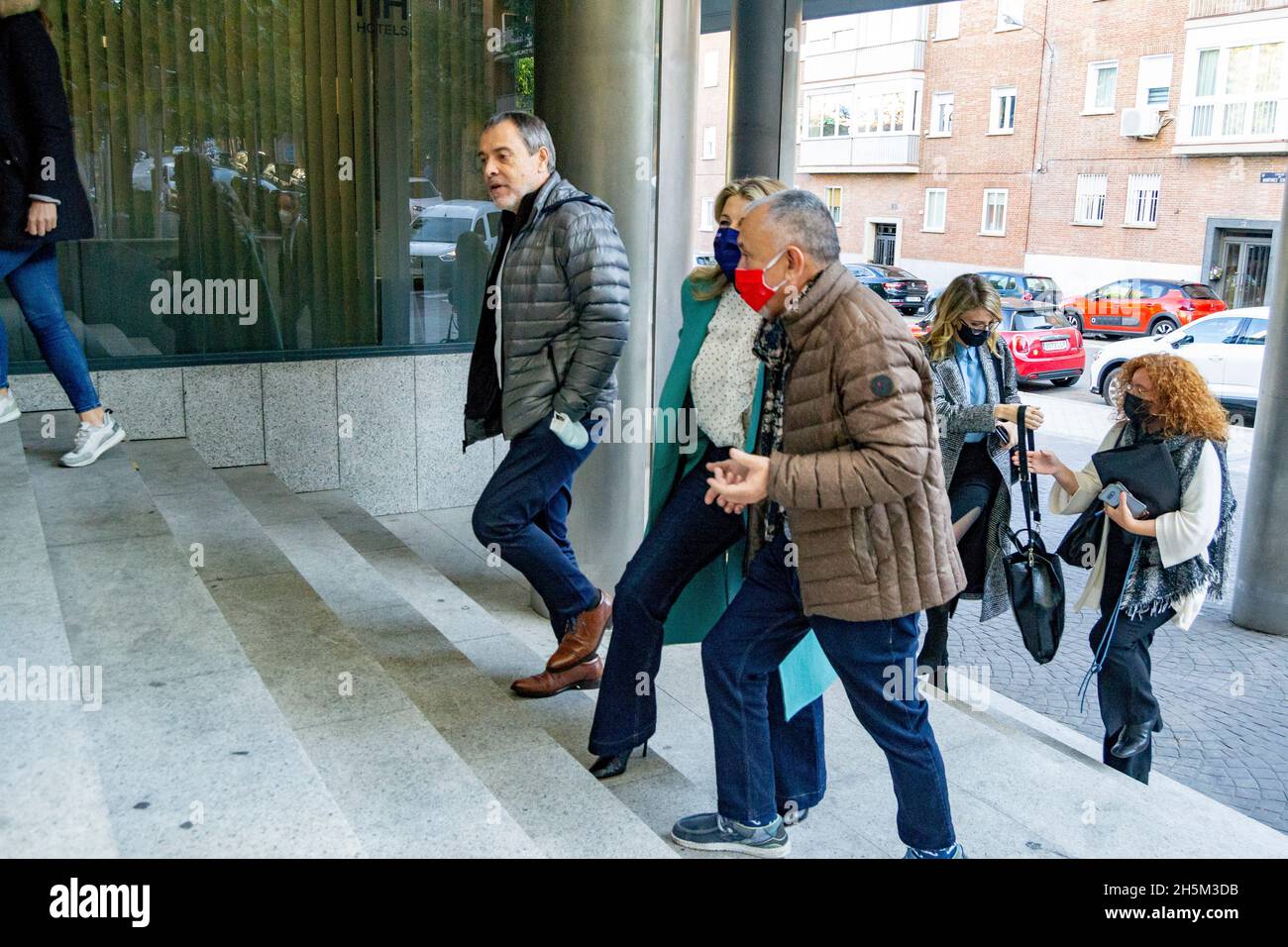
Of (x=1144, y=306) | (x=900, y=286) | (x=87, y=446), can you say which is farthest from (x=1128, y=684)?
(x=900, y=286)

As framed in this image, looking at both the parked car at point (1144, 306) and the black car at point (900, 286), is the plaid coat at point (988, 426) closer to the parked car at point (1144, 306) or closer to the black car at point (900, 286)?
the parked car at point (1144, 306)

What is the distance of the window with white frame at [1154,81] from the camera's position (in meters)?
33.3

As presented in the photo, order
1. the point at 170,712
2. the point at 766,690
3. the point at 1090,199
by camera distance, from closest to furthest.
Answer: the point at 170,712, the point at 766,690, the point at 1090,199

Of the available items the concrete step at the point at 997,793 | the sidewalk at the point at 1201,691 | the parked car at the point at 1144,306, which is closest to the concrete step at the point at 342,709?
the concrete step at the point at 997,793

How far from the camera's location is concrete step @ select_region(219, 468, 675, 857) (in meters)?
3.32

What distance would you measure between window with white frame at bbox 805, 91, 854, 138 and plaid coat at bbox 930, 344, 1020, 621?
4112cm

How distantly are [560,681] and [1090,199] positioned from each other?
35.0 m

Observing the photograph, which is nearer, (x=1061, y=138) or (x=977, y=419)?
(x=977, y=419)

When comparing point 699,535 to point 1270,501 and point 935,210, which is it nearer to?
point 1270,501

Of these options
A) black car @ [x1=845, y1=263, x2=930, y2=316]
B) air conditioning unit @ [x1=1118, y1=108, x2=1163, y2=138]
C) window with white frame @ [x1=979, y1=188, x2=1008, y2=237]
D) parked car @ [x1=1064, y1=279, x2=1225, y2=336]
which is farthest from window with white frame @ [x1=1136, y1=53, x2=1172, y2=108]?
parked car @ [x1=1064, y1=279, x2=1225, y2=336]

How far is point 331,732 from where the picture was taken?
11.5 ft

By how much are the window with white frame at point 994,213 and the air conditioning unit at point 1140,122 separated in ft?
14.8
